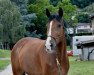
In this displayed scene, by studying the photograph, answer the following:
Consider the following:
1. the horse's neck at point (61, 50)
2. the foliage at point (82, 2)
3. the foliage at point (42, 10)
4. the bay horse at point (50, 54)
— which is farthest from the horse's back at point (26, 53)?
the foliage at point (82, 2)

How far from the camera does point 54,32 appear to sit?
7.72 metres

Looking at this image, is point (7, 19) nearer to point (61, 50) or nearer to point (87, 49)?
point (87, 49)

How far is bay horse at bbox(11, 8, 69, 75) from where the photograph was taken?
7719 mm

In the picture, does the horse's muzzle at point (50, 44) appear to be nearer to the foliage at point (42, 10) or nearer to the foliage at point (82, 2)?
the foliage at point (42, 10)

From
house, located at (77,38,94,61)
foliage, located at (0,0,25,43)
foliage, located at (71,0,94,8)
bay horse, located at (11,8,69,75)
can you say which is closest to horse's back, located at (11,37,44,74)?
bay horse, located at (11,8,69,75)

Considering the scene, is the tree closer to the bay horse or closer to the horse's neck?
the bay horse

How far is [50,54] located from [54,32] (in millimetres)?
494

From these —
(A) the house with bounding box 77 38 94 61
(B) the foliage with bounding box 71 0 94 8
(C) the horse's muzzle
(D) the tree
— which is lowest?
(A) the house with bounding box 77 38 94 61

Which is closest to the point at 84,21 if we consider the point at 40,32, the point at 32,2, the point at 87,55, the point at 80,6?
the point at 80,6

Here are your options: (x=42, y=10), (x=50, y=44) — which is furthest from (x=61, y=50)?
(x=42, y=10)

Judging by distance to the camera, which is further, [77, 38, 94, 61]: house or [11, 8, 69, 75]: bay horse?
[77, 38, 94, 61]: house

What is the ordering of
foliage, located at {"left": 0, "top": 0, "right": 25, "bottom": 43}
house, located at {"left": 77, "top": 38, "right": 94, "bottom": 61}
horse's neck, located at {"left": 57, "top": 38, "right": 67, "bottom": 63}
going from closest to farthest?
horse's neck, located at {"left": 57, "top": 38, "right": 67, "bottom": 63}, house, located at {"left": 77, "top": 38, "right": 94, "bottom": 61}, foliage, located at {"left": 0, "top": 0, "right": 25, "bottom": 43}

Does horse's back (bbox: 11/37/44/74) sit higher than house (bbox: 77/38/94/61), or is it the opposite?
horse's back (bbox: 11/37/44/74)

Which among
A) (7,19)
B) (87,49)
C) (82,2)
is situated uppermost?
(82,2)
